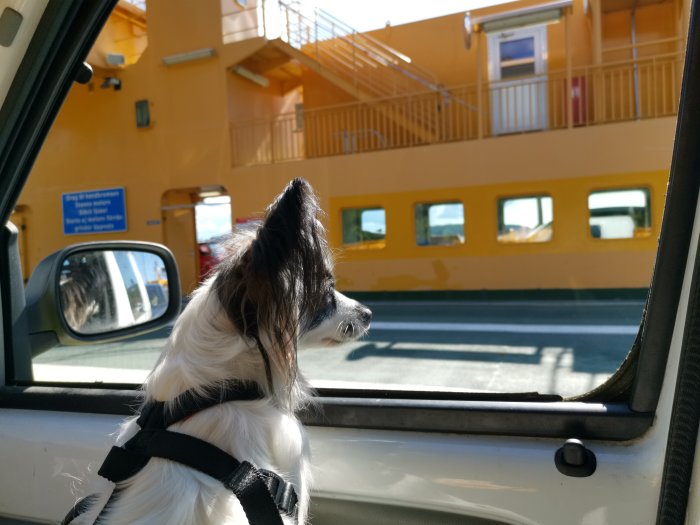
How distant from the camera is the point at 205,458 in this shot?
124 cm

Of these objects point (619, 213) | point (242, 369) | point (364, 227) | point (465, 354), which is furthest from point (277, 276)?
point (364, 227)

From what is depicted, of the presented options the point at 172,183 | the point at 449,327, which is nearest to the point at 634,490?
the point at 449,327

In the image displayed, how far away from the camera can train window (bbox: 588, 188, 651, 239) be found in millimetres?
10167

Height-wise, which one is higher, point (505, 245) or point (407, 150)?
point (407, 150)

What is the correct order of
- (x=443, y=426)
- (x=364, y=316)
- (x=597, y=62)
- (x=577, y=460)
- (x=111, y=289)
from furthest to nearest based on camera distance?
(x=597, y=62) → (x=111, y=289) → (x=364, y=316) → (x=443, y=426) → (x=577, y=460)

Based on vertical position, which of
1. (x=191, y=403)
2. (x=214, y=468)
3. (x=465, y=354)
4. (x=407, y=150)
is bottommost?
(x=465, y=354)

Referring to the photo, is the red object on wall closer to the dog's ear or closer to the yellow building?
the yellow building

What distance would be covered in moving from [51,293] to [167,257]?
0.69 m

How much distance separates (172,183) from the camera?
14.6m

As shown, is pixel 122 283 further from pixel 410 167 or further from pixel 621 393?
pixel 410 167

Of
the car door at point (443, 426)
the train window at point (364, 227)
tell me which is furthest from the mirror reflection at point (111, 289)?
the train window at point (364, 227)

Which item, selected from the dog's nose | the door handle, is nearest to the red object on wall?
the dog's nose

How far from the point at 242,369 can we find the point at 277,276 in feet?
0.90

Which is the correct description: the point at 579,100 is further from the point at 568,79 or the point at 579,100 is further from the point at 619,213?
the point at 619,213
